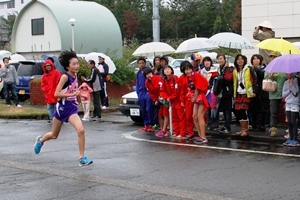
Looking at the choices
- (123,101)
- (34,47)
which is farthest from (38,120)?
(34,47)

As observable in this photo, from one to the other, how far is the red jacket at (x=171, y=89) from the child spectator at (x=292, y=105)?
243 cm

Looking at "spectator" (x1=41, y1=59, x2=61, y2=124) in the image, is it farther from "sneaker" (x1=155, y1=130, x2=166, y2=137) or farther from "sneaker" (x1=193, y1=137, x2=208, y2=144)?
"sneaker" (x1=193, y1=137, x2=208, y2=144)

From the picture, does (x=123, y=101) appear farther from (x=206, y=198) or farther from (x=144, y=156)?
(x=206, y=198)

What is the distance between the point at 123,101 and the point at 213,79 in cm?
349

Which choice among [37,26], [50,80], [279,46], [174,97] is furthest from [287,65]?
[37,26]

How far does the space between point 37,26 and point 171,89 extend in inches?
1180

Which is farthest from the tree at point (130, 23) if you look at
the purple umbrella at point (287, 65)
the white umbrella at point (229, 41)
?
the purple umbrella at point (287, 65)

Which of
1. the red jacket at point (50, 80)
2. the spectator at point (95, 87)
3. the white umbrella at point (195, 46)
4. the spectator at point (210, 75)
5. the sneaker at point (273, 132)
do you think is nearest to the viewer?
the sneaker at point (273, 132)

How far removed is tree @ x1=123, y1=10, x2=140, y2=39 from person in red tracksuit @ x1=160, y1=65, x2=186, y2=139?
2037 inches

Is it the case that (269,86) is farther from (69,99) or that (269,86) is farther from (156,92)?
(69,99)

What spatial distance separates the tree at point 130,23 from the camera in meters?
64.6

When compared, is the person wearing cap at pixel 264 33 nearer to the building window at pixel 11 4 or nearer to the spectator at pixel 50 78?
the spectator at pixel 50 78

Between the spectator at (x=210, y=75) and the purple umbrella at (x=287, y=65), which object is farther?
the spectator at (x=210, y=75)

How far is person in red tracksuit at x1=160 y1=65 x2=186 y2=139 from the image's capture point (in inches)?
515
